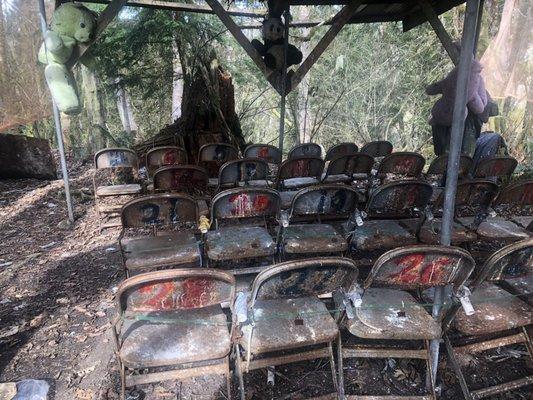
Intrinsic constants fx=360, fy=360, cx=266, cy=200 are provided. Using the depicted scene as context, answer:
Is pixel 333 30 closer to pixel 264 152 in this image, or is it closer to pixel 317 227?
pixel 264 152

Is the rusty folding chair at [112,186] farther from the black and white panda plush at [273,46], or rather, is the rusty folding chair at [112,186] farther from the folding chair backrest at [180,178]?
the black and white panda plush at [273,46]

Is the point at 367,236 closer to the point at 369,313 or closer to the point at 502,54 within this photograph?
the point at 369,313

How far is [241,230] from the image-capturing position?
317cm

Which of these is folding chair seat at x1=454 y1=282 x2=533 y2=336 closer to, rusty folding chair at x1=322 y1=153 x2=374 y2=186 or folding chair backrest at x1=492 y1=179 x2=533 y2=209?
folding chair backrest at x1=492 y1=179 x2=533 y2=209

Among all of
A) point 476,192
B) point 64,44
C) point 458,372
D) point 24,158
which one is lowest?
point 458,372

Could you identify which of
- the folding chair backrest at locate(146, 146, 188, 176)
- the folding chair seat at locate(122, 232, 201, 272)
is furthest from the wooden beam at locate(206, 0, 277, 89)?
the folding chair seat at locate(122, 232, 201, 272)

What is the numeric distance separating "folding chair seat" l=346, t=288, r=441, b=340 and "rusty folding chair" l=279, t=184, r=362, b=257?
69 cm

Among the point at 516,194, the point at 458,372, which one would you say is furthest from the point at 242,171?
the point at 458,372

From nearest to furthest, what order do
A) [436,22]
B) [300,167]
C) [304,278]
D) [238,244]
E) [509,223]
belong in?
[304,278], [238,244], [509,223], [300,167], [436,22]

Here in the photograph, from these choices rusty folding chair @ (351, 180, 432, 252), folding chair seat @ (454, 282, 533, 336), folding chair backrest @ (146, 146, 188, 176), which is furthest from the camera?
folding chair backrest @ (146, 146, 188, 176)

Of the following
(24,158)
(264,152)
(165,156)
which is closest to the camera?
(165,156)

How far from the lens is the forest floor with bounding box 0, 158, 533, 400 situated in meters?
2.19

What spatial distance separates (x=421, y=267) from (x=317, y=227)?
4.58ft

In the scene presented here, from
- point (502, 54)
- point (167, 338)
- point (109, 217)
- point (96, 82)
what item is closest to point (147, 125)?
point (96, 82)
